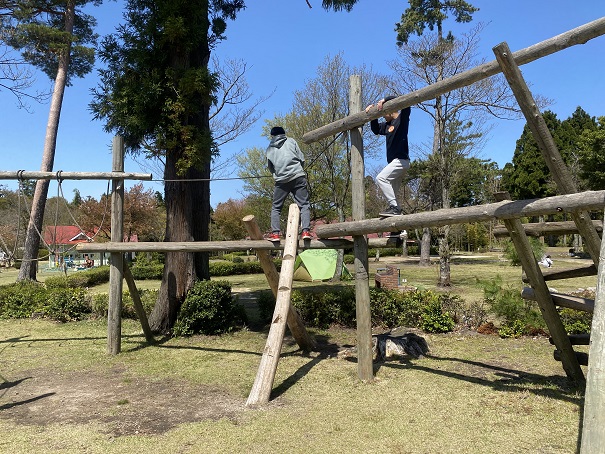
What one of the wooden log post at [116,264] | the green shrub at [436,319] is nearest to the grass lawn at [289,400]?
the wooden log post at [116,264]

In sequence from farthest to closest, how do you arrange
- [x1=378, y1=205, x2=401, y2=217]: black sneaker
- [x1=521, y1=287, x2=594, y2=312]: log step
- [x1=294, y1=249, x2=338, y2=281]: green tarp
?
1. [x1=294, y1=249, x2=338, y2=281]: green tarp
2. [x1=378, y1=205, x2=401, y2=217]: black sneaker
3. [x1=521, y1=287, x2=594, y2=312]: log step

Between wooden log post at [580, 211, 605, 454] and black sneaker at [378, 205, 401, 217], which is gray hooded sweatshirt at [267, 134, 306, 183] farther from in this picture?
wooden log post at [580, 211, 605, 454]

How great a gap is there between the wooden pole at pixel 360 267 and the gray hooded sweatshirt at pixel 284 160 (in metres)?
0.79

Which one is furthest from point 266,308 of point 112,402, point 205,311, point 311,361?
point 112,402

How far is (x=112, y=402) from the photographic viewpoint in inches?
212

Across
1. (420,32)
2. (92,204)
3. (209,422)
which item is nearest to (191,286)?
(209,422)

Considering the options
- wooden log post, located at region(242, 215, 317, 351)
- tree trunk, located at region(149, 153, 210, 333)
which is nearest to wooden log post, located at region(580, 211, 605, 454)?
wooden log post, located at region(242, 215, 317, 351)

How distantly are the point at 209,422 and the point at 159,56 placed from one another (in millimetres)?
7369

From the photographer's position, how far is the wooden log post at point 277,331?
523 centimetres

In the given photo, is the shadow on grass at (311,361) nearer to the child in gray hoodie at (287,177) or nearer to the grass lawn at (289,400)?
the grass lawn at (289,400)

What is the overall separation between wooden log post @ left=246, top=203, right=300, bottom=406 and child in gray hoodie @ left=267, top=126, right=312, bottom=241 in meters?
0.18

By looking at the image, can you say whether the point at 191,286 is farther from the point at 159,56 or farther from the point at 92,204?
the point at 92,204

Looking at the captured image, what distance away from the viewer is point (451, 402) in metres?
5.12

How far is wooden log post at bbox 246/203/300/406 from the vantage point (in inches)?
206
